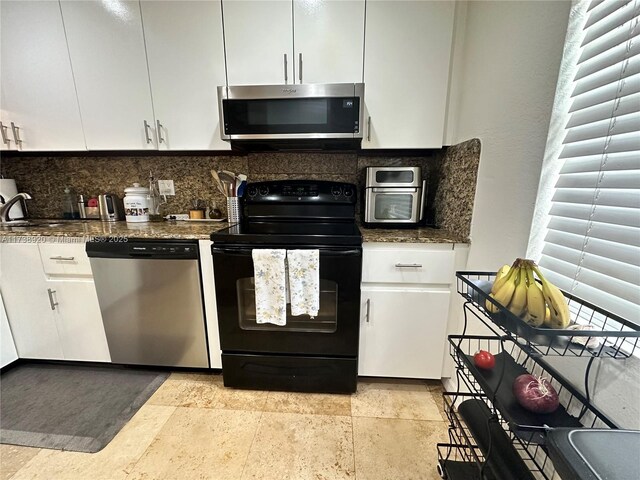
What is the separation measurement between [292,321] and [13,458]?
137 centimetres

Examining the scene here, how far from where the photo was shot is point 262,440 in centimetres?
126

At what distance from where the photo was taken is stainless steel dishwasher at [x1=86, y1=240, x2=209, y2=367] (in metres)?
1.47

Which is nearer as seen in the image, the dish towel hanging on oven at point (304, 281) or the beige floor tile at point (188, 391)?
the dish towel hanging on oven at point (304, 281)

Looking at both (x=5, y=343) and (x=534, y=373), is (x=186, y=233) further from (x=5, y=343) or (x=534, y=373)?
(x=534, y=373)

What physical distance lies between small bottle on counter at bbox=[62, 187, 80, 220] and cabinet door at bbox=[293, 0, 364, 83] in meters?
1.98

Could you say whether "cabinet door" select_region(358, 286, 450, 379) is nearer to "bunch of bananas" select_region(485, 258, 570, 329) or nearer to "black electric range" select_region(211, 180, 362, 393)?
"black electric range" select_region(211, 180, 362, 393)

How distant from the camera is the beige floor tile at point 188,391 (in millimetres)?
1478

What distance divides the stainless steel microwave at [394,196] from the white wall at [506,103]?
13.8 inches

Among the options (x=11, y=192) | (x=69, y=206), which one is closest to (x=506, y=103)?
(x=69, y=206)

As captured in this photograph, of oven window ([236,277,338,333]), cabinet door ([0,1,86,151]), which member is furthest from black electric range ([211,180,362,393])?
cabinet door ([0,1,86,151])

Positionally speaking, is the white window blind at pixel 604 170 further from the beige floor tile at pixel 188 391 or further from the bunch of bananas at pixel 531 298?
the beige floor tile at pixel 188 391

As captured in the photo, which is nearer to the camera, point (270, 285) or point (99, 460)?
point (99, 460)

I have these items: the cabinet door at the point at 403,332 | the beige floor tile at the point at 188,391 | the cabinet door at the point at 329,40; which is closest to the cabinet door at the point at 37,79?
the cabinet door at the point at 329,40

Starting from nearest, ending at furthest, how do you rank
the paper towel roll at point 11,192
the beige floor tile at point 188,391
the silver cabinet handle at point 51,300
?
1. the beige floor tile at point 188,391
2. the silver cabinet handle at point 51,300
3. the paper towel roll at point 11,192
